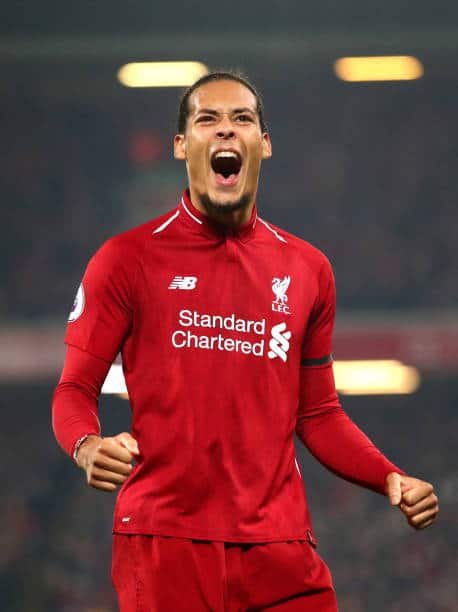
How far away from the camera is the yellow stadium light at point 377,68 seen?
9.41m

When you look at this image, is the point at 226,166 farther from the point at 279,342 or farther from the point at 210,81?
the point at 279,342

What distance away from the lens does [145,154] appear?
31.8 feet

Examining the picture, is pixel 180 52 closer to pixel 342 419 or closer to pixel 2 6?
pixel 2 6

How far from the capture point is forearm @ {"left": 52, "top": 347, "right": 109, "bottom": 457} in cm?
217

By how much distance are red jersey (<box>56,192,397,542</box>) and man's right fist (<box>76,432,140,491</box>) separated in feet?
0.54

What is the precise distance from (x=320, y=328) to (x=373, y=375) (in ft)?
20.6

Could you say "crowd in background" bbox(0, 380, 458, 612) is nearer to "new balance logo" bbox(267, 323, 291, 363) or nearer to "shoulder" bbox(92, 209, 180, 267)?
"new balance logo" bbox(267, 323, 291, 363)

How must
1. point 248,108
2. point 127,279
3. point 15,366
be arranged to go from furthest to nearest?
point 15,366, point 248,108, point 127,279

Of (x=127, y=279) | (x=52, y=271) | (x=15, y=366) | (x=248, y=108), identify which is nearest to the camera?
(x=127, y=279)

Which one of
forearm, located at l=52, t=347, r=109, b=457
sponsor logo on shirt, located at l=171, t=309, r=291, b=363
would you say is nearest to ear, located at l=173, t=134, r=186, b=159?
sponsor logo on shirt, located at l=171, t=309, r=291, b=363

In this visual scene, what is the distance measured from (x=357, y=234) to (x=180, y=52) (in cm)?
210

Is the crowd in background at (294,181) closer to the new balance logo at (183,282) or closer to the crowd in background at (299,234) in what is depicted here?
the crowd in background at (299,234)

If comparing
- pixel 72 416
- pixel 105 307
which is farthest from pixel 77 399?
pixel 105 307

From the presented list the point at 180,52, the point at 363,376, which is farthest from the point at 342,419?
the point at 180,52
